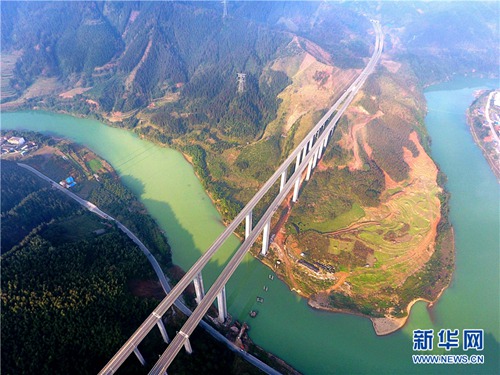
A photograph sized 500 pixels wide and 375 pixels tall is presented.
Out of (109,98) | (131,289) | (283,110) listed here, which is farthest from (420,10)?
(131,289)

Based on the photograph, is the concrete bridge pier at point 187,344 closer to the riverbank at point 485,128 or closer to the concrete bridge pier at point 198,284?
the concrete bridge pier at point 198,284

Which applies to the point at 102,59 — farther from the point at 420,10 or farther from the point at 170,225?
the point at 420,10

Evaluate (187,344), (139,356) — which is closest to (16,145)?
(139,356)

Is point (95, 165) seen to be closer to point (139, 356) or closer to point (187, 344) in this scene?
point (139, 356)

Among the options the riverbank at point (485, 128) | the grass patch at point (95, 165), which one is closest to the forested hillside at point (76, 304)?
the grass patch at point (95, 165)

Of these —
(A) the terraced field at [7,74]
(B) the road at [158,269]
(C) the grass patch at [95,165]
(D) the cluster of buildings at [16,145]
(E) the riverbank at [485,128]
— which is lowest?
(E) the riverbank at [485,128]

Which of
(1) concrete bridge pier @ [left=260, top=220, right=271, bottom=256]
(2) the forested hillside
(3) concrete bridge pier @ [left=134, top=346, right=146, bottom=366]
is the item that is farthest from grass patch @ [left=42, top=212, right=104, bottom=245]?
(1) concrete bridge pier @ [left=260, top=220, right=271, bottom=256]
